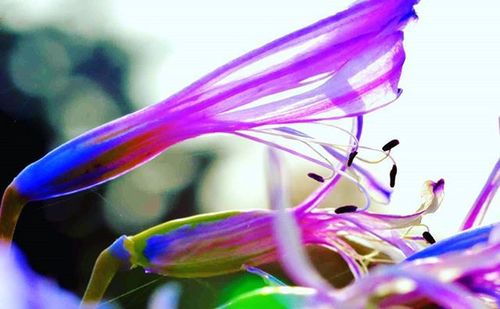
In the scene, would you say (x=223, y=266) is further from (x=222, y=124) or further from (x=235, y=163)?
(x=235, y=163)

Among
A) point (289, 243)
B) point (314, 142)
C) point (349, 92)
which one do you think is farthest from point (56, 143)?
point (289, 243)

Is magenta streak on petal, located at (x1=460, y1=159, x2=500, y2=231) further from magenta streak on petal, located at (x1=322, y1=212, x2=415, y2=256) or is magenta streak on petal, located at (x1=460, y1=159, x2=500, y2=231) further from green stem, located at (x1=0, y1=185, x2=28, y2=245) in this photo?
green stem, located at (x1=0, y1=185, x2=28, y2=245)

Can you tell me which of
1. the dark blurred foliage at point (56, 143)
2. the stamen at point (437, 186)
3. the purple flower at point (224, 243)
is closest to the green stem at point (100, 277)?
the purple flower at point (224, 243)

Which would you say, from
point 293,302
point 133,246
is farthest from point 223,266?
point 293,302

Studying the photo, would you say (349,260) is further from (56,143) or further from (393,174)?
(56,143)

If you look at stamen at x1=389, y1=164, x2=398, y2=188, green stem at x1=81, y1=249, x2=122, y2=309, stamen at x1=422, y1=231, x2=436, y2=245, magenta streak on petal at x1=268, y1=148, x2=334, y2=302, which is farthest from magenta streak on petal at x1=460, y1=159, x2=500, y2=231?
magenta streak on petal at x1=268, y1=148, x2=334, y2=302
